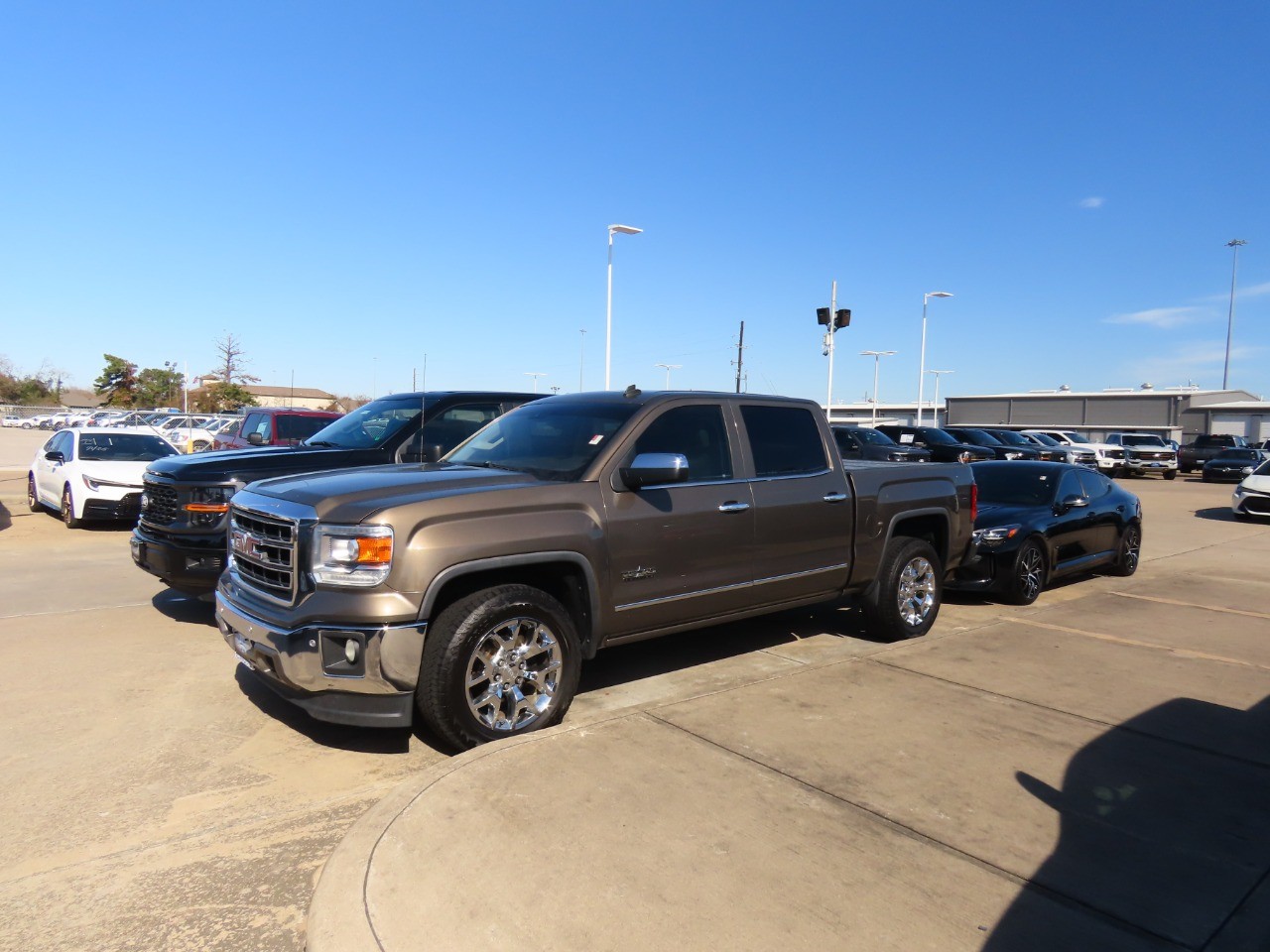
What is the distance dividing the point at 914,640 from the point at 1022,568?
228 cm

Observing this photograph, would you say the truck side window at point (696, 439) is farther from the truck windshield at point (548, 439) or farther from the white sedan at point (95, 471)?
the white sedan at point (95, 471)

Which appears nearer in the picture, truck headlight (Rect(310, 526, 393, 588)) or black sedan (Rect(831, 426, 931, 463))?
truck headlight (Rect(310, 526, 393, 588))

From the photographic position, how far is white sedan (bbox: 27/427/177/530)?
40.6 feet

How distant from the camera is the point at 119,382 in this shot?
220 ft

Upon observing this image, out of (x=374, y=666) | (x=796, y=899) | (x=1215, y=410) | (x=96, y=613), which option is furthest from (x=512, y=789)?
(x=1215, y=410)

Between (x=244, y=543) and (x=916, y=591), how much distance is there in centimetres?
496

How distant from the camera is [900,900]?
3.02 m

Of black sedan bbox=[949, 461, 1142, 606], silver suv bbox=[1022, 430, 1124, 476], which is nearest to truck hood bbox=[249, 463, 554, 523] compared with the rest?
black sedan bbox=[949, 461, 1142, 606]

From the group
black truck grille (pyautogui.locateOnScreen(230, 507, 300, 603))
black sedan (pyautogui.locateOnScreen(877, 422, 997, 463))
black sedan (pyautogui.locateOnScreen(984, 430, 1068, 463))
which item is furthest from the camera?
black sedan (pyautogui.locateOnScreen(984, 430, 1068, 463))

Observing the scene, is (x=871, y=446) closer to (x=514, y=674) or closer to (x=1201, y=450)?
(x=514, y=674)

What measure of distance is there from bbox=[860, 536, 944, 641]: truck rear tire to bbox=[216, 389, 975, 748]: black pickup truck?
27cm

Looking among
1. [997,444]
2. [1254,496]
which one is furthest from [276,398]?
[1254,496]

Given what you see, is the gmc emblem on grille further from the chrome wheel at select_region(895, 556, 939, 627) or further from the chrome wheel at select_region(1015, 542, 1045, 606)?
the chrome wheel at select_region(1015, 542, 1045, 606)

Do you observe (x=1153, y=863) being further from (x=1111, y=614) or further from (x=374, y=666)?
(x=1111, y=614)
